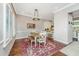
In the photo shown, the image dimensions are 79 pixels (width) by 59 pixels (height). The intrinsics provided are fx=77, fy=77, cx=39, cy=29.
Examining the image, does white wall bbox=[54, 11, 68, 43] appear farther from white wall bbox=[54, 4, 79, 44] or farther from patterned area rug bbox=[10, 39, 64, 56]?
patterned area rug bbox=[10, 39, 64, 56]

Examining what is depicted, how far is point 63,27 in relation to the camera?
422cm

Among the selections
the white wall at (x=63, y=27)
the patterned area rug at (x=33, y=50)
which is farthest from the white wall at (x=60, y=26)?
the patterned area rug at (x=33, y=50)

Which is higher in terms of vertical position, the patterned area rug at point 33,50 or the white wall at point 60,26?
the white wall at point 60,26

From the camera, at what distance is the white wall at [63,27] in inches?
159

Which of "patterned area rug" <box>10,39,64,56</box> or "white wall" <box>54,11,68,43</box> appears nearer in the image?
"patterned area rug" <box>10,39,64,56</box>

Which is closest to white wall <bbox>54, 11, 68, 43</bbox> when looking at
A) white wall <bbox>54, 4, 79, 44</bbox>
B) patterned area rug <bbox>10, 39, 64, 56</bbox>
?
white wall <bbox>54, 4, 79, 44</bbox>

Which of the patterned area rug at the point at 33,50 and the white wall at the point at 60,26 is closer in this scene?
the patterned area rug at the point at 33,50

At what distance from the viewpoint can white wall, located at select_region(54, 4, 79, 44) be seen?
13.2 ft

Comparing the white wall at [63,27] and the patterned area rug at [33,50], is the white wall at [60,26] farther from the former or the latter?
the patterned area rug at [33,50]

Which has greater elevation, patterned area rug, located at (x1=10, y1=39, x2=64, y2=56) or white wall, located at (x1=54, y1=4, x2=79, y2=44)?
white wall, located at (x1=54, y1=4, x2=79, y2=44)

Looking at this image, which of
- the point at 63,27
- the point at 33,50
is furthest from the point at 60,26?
the point at 33,50

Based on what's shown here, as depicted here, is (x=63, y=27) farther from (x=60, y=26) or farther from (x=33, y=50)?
(x=33, y=50)

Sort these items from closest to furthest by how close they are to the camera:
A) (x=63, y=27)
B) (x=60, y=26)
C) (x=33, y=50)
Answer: (x=33, y=50) → (x=63, y=27) → (x=60, y=26)

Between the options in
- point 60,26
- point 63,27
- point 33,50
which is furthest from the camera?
point 60,26
